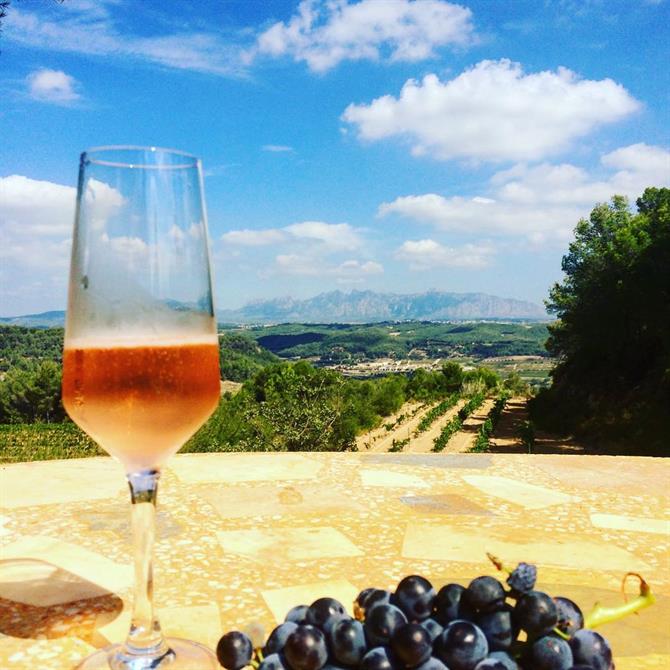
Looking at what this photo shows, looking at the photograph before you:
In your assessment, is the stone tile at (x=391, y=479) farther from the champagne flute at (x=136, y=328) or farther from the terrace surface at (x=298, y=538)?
the champagne flute at (x=136, y=328)

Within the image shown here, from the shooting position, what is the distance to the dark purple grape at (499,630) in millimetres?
953

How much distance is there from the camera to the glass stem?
1.10 meters

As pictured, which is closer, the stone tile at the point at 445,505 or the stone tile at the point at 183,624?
the stone tile at the point at 183,624

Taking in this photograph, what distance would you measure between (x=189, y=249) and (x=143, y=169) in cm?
15

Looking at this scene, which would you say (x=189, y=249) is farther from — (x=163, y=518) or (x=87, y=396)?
(x=163, y=518)

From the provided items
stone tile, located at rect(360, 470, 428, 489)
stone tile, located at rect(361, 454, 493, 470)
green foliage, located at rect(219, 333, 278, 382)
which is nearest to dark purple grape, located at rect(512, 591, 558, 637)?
stone tile, located at rect(360, 470, 428, 489)

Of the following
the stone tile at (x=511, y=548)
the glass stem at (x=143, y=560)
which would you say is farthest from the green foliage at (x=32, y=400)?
the glass stem at (x=143, y=560)

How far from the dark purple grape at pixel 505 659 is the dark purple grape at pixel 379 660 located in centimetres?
13

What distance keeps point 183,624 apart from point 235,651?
52 cm

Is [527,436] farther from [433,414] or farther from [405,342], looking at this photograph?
[405,342]

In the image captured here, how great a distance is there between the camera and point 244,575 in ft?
5.62

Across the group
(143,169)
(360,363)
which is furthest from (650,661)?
(360,363)

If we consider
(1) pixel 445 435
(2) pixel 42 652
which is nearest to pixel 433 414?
(1) pixel 445 435

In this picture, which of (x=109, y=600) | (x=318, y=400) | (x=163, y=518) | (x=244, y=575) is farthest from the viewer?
(x=318, y=400)
